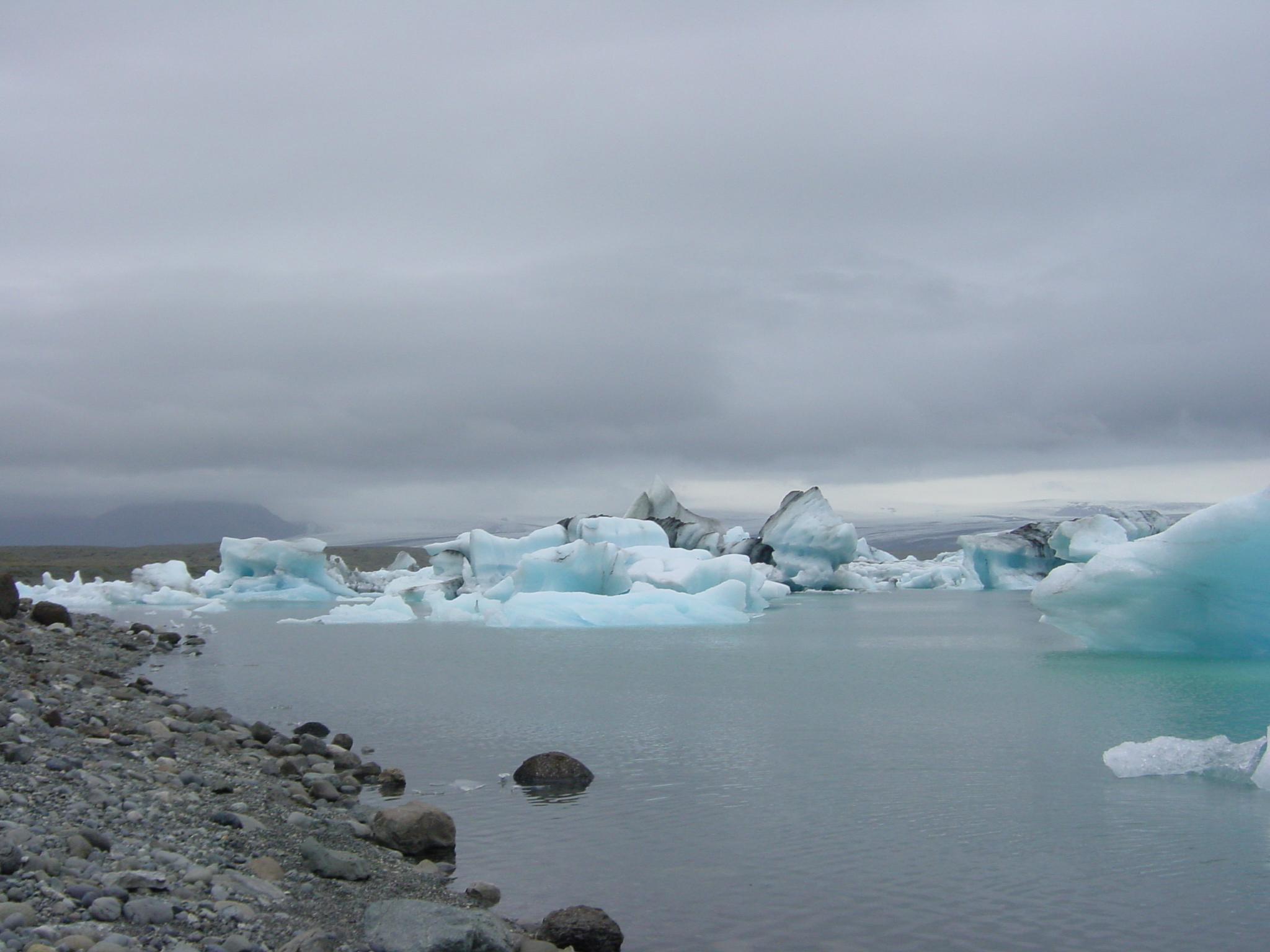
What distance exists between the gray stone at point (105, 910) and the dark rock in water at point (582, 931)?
5.49 ft

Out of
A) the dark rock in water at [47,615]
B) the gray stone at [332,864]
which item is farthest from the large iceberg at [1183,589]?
the dark rock in water at [47,615]

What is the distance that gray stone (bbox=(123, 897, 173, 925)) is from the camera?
A: 3697mm

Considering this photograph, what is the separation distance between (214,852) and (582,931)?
70.5 inches

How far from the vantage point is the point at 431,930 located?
164 inches

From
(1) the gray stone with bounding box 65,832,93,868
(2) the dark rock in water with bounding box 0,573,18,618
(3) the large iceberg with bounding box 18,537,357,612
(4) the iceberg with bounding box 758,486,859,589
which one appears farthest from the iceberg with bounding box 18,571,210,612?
(1) the gray stone with bounding box 65,832,93,868

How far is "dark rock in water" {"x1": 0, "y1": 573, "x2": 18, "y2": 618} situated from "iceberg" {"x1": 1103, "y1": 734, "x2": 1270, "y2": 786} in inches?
541

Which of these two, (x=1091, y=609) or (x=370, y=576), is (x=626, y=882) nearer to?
(x=1091, y=609)

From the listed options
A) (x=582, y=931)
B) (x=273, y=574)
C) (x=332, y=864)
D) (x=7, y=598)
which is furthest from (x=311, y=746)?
(x=273, y=574)

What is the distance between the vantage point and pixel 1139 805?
22.1 ft

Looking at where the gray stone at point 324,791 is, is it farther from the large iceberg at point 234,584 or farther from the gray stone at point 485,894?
the large iceberg at point 234,584

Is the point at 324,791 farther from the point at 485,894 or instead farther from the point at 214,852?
the point at 485,894

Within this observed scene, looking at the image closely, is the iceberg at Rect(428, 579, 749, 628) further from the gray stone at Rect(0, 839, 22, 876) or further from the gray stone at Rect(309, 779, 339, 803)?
the gray stone at Rect(0, 839, 22, 876)

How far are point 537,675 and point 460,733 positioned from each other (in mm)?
4639

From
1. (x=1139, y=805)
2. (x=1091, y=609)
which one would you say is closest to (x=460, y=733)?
(x=1139, y=805)
